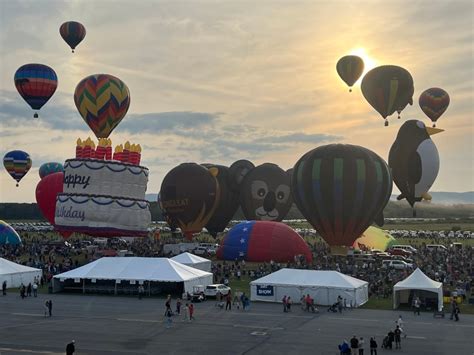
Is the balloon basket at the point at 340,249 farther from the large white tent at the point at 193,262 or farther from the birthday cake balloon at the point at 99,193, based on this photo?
the birthday cake balloon at the point at 99,193

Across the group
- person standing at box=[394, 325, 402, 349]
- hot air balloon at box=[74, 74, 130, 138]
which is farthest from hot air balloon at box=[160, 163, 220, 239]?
person standing at box=[394, 325, 402, 349]

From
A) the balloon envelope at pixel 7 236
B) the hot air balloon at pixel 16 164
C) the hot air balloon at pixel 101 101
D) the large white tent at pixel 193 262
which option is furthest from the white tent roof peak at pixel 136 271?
the hot air balloon at pixel 16 164

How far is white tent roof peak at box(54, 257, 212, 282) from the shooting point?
33.9 metres

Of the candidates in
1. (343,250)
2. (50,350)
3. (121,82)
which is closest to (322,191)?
(343,250)

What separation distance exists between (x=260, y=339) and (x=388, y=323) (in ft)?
21.7

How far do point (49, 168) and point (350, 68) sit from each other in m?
49.2

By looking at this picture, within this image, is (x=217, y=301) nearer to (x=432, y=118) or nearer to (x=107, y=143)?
(x=107, y=143)

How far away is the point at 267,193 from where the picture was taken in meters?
71.8

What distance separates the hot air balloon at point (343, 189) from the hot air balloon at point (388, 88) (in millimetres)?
10872

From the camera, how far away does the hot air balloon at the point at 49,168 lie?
91.9 meters

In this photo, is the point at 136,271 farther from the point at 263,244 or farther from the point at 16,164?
the point at 16,164

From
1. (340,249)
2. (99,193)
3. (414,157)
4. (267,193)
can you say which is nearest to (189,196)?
(267,193)

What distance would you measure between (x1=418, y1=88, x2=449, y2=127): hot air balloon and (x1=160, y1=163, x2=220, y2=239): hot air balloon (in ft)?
90.4

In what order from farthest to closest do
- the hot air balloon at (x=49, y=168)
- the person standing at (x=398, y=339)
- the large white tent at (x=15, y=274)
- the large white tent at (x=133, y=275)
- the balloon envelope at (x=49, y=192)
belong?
the hot air balloon at (x=49, y=168) < the balloon envelope at (x=49, y=192) < the large white tent at (x=15, y=274) < the large white tent at (x=133, y=275) < the person standing at (x=398, y=339)
